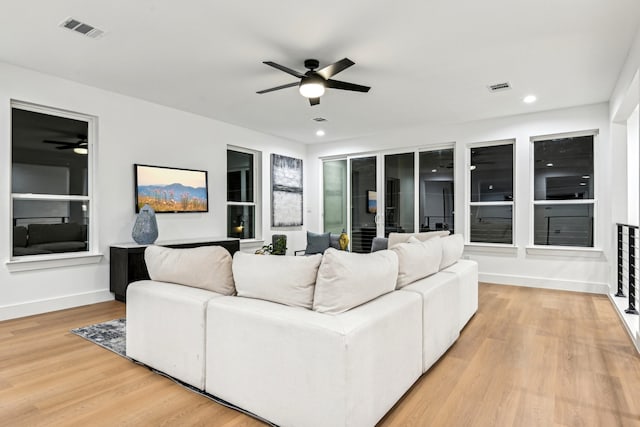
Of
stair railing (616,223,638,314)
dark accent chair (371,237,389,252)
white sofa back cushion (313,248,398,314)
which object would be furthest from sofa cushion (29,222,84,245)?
stair railing (616,223,638,314)

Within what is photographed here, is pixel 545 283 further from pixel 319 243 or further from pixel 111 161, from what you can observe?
pixel 111 161

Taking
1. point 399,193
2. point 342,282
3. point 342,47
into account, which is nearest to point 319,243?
point 399,193

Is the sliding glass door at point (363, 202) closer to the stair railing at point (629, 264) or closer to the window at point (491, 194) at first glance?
the window at point (491, 194)

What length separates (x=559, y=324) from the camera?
3.55m

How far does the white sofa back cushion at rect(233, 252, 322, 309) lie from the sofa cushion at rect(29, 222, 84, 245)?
125 inches

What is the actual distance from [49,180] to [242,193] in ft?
9.46

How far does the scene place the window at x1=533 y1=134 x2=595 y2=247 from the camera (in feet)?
16.8

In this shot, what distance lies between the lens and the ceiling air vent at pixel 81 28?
2877mm

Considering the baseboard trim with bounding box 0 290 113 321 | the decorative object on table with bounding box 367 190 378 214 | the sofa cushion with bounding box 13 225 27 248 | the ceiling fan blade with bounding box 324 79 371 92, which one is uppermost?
the ceiling fan blade with bounding box 324 79 371 92

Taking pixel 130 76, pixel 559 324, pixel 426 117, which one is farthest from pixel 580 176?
pixel 130 76

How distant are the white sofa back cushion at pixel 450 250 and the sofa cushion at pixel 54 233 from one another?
13.2 feet

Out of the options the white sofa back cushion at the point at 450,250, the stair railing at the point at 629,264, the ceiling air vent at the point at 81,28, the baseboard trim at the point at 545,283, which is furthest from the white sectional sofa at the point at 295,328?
the baseboard trim at the point at 545,283

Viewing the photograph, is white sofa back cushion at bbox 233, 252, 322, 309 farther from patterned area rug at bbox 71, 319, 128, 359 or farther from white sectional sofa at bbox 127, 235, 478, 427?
patterned area rug at bbox 71, 319, 128, 359

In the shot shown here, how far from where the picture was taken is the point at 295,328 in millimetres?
1697
